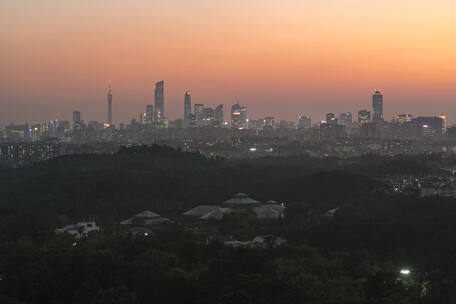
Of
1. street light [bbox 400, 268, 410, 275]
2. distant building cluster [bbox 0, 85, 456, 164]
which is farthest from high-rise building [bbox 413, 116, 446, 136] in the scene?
street light [bbox 400, 268, 410, 275]

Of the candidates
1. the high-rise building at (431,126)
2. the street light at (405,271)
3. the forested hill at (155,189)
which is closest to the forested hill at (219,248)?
the forested hill at (155,189)

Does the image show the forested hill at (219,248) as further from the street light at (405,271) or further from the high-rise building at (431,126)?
the high-rise building at (431,126)

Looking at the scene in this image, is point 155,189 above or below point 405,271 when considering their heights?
below

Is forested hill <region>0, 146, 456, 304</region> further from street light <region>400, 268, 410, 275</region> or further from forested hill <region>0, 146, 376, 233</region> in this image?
street light <region>400, 268, 410, 275</region>

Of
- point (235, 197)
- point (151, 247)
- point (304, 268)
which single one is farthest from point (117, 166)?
point (304, 268)

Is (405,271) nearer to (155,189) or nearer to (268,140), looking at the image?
(155,189)

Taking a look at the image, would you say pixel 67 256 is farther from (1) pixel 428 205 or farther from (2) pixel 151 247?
(1) pixel 428 205

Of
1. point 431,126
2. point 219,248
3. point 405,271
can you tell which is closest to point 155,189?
point 219,248

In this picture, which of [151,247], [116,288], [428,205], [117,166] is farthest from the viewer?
[117,166]

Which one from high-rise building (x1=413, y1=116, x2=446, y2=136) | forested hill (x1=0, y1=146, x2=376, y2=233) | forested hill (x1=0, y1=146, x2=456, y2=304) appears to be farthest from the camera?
high-rise building (x1=413, y1=116, x2=446, y2=136)

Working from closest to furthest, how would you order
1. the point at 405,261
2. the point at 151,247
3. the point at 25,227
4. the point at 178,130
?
the point at 151,247
the point at 405,261
the point at 25,227
the point at 178,130

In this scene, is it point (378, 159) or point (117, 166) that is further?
point (378, 159)
